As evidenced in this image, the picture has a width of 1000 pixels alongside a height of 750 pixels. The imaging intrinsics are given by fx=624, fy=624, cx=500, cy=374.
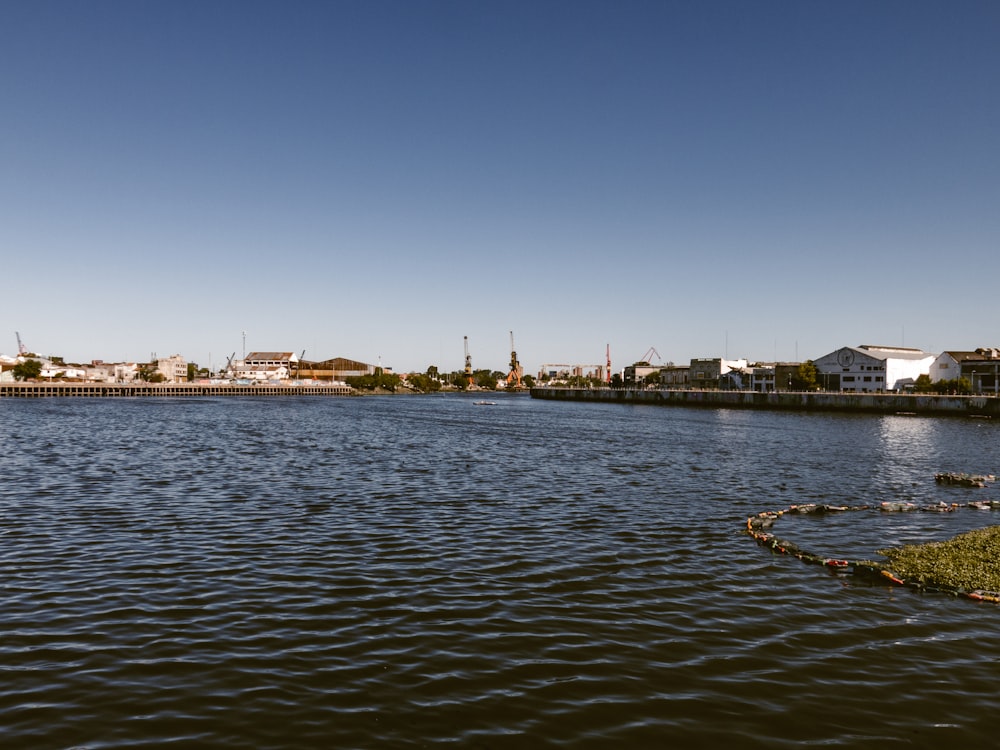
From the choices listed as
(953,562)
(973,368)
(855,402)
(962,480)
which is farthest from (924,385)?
(953,562)

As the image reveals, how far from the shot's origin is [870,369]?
184 meters

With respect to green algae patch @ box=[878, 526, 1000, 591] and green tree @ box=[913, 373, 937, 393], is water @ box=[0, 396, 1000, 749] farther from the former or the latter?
green tree @ box=[913, 373, 937, 393]

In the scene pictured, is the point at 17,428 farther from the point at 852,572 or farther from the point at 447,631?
the point at 852,572

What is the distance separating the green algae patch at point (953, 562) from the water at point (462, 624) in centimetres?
130

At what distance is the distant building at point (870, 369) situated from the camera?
590 ft

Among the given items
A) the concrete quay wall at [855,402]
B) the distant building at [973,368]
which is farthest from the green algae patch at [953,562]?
the distant building at [973,368]

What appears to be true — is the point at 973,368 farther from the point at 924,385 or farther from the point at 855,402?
the point at 855,402

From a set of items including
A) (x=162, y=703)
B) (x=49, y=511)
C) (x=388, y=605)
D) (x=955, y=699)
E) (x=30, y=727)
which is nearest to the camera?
(x=30, y=727)

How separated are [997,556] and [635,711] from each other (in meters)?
17.8

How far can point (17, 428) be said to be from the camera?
77312 mm

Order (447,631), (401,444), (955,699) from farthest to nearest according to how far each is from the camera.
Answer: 1. (401,444)
2. (447,631)
3. (955,699)

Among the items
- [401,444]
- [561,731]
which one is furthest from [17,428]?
[561,731]

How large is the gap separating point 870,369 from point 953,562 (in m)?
188

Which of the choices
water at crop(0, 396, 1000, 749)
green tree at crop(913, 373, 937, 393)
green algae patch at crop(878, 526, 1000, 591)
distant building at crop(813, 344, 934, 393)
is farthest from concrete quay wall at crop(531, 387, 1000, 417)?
green algae patch at crop(878, 526, 1000, 591)
